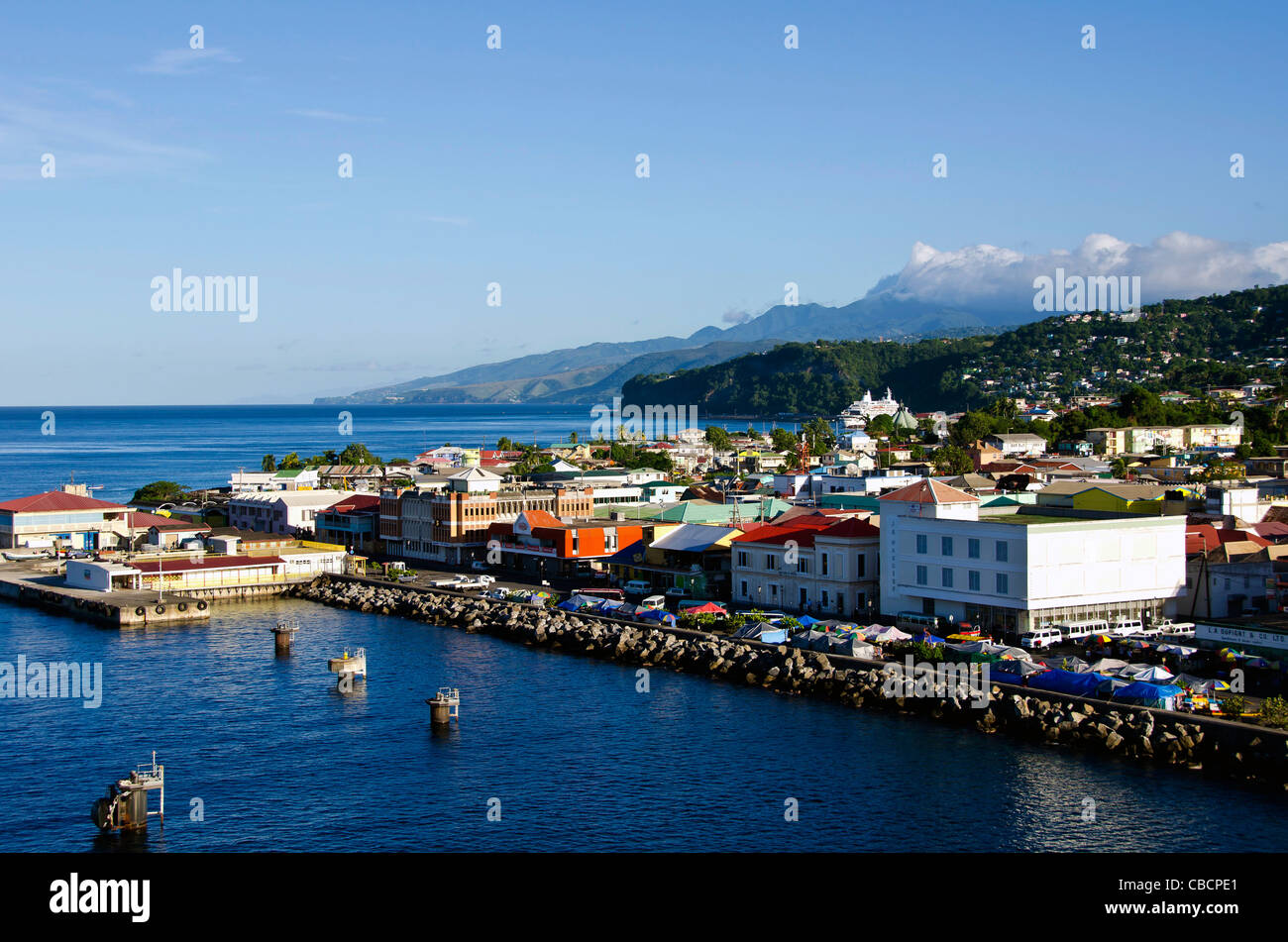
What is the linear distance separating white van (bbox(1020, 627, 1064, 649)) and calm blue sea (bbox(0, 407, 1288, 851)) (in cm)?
470

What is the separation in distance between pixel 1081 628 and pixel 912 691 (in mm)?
5554

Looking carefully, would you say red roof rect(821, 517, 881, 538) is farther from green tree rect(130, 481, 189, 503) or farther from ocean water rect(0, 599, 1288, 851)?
green tree rect(130, 481, 189, 503)

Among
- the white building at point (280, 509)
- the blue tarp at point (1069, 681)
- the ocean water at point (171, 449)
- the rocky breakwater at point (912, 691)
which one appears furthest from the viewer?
the ocean water at point (171, 449)

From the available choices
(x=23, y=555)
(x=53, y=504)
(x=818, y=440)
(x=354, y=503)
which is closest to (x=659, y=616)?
(x=354, y=503)

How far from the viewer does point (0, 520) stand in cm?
4628

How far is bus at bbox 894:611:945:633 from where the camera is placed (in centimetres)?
2541

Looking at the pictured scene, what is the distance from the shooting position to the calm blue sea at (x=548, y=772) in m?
15.0

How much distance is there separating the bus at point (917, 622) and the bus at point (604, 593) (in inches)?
328

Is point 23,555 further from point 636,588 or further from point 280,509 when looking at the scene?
point 636,588

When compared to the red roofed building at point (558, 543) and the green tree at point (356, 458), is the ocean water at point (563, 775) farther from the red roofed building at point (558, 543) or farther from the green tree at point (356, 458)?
the green tree at point (356, 458)

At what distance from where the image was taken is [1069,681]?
794 inches

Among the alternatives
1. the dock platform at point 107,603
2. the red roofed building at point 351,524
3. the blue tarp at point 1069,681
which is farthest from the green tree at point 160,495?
the blue tarp at point 1069,681
